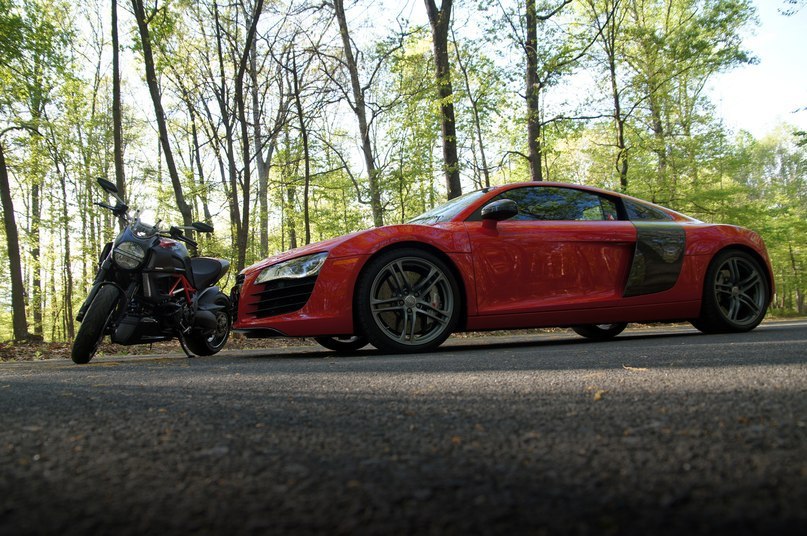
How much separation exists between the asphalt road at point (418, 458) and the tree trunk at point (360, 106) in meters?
13.7

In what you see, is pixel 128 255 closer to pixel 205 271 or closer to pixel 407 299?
pixel 205 271

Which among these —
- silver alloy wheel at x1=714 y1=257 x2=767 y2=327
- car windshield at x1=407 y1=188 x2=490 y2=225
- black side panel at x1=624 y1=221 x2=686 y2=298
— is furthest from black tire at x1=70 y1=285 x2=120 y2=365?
silver alloy wheel at x1=714 y1=257 x2=767 y2=327

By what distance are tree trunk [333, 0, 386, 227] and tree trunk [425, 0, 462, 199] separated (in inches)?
147

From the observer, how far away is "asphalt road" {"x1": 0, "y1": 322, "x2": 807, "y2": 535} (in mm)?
848

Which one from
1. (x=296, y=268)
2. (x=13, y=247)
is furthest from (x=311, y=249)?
(x=13, y=247)

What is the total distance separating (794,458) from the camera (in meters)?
1.10

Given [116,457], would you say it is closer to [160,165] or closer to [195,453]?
[195,453]

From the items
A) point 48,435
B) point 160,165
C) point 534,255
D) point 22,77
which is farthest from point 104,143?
point 48,435

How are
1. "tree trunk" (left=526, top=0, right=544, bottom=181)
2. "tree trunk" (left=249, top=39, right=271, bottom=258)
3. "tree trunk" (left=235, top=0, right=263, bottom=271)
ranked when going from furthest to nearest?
"tree trunk" (left=249, top=39, right=271, bottom=258) → "tree trunk" (left=526, top=0, right=544, bottom=181) → "tree trunk" (left=235, top=0, right=263, bottom=271)

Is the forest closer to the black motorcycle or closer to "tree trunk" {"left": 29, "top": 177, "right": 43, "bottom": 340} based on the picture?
"tree trunk" {"left": 29, "top": 177, "right": 43, "bottom": 340}

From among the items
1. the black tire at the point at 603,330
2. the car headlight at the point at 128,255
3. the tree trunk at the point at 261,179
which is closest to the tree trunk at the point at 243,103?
the car headlight at the point at 128,255

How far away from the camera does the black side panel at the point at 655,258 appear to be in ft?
16.3

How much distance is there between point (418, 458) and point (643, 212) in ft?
15.9

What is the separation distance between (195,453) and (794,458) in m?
1.26
